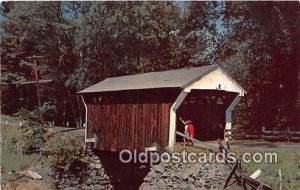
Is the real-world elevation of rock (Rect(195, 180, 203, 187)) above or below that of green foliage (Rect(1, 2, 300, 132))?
below

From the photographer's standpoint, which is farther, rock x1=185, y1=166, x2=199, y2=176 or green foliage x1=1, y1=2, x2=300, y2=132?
green foliage x1=1, y1=2, x2=300, y2=132

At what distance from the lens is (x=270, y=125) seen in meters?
8.77

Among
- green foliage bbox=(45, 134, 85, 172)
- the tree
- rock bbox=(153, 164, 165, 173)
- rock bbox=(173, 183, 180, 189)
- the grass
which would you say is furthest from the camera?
green foliage bbox=(45, 134, 85, 172)

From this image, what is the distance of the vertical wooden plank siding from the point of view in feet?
30.3

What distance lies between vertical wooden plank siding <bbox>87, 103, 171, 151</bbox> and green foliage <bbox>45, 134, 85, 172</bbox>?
2.24ft

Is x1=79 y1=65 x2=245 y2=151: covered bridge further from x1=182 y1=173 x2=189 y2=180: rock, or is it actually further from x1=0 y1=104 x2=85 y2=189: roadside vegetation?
x1=182 y1=173 x2=189 y2=180: rock

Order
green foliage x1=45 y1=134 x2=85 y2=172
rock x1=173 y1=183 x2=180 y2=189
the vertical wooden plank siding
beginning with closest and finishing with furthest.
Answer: rock x1=173 y1=183 x2=180 y2=189 → the vertical wooden plank siding → green foliage x1=45 y1=134 x2=85 y2=172

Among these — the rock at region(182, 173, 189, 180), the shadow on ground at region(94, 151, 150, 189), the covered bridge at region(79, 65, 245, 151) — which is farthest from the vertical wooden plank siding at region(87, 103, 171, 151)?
the rock at region(182, 173, 189, 180)

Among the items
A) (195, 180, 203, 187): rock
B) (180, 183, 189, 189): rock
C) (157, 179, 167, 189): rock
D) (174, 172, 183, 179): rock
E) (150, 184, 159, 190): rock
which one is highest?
(174, 172, 183, 179): rock

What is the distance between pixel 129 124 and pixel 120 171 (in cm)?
244

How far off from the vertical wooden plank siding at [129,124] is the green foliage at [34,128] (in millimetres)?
1383

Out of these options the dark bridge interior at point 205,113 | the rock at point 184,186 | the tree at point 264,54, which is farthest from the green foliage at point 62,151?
the tree at point 264,54
